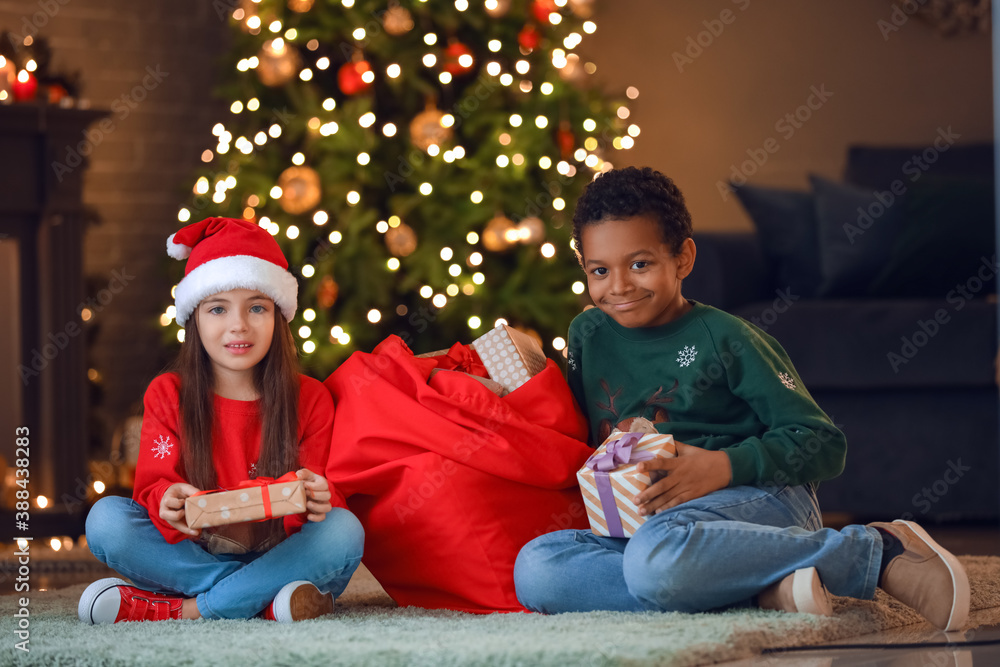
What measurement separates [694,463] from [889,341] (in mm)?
1248

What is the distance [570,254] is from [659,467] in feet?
5.66

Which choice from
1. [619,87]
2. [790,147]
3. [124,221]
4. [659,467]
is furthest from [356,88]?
[659,467]

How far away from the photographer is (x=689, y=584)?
55.1 inches

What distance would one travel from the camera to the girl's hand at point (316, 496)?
1.47 meters

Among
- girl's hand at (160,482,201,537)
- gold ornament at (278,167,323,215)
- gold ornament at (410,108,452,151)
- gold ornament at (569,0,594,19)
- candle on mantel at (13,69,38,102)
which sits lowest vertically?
girl's hand at (160,482,201,537)

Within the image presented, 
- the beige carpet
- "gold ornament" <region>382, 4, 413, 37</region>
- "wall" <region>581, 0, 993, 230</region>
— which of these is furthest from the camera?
"wall" <region>581, 0, 993, 230</region>

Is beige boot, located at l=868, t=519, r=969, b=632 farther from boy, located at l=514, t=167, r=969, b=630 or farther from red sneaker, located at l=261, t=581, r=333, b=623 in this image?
red sneaker, located at l=261, t=581, r=333, b=623

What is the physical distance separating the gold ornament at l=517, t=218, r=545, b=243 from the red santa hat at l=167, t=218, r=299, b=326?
133cm

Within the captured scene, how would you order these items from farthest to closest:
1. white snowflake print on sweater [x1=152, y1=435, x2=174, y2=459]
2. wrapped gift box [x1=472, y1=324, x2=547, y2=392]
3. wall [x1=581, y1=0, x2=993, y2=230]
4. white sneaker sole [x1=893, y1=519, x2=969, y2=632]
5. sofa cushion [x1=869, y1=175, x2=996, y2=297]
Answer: wall [x1=581, y1=0, x2=993, y2=230], sofa cushion [x1=869, y1=175, x2=996, y2=297], wrapped gift box [x1=472, y1=324, x2=547, y2=392], white snowflake print on sweater [x1=152, y1=435, x2=174, y2=459], white sneaker sole [x1=893, y1=519, x2=969, y2=632]

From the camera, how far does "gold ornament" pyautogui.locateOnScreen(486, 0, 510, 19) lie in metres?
3.08

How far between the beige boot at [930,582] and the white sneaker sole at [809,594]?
0.10 meters

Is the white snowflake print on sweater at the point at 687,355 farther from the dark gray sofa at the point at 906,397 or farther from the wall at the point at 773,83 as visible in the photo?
the wall at the point at 773,83

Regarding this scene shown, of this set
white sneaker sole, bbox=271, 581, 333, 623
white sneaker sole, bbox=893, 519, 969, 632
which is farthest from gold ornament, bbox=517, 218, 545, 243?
white sneaker sole, bbox=893, 519, 969, 632

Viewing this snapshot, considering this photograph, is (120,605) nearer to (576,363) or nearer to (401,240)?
(576,363)
